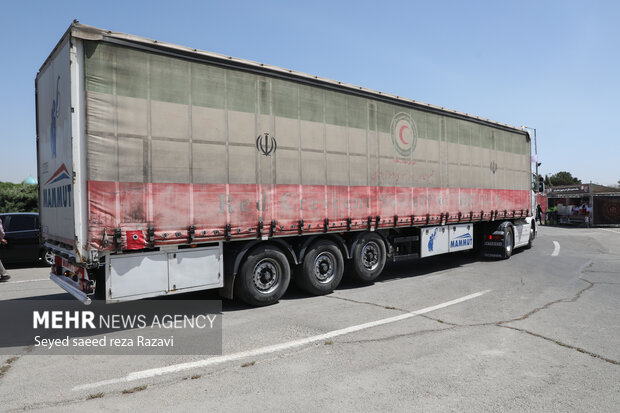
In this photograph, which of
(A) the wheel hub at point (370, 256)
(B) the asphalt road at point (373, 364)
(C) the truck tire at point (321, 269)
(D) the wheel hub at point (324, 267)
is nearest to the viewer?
(B) the asphalt road at point (373, 364)

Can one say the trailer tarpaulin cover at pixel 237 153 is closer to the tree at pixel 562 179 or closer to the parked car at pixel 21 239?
the parked car at pixel 21 239

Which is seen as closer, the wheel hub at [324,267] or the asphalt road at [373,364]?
the asphalt road at [373,364]

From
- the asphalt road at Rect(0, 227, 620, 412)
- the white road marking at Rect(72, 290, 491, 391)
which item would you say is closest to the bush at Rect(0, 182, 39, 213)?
the asphalt road at Rect(0, 227, 620, 412)

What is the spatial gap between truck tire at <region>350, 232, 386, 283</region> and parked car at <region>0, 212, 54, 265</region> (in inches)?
361

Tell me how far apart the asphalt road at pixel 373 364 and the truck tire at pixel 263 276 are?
0.25 m

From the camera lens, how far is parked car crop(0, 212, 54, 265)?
39.9 ft

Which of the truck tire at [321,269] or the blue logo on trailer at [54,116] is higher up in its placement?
the blue logo on trailer at [54,116]

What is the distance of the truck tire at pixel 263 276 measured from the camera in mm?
7141

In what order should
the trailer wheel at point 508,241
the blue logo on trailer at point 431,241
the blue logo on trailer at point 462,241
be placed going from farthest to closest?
the trailer wheel at point 508,241, the blue logo on trailer at point 462,241, the blue logo on trailer at point 431,241

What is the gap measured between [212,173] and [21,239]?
9.00 metres

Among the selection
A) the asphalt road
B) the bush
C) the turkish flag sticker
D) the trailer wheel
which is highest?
the bush

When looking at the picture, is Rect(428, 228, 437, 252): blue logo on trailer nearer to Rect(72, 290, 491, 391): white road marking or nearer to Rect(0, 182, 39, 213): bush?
Rect(72, 290, 491, 391): white road marking

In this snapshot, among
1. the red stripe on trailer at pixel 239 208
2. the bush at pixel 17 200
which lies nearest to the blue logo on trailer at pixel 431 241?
the red stripe on trailer at pixel 239 208

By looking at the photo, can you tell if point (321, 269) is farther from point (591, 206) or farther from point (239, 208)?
point (591, 206)
